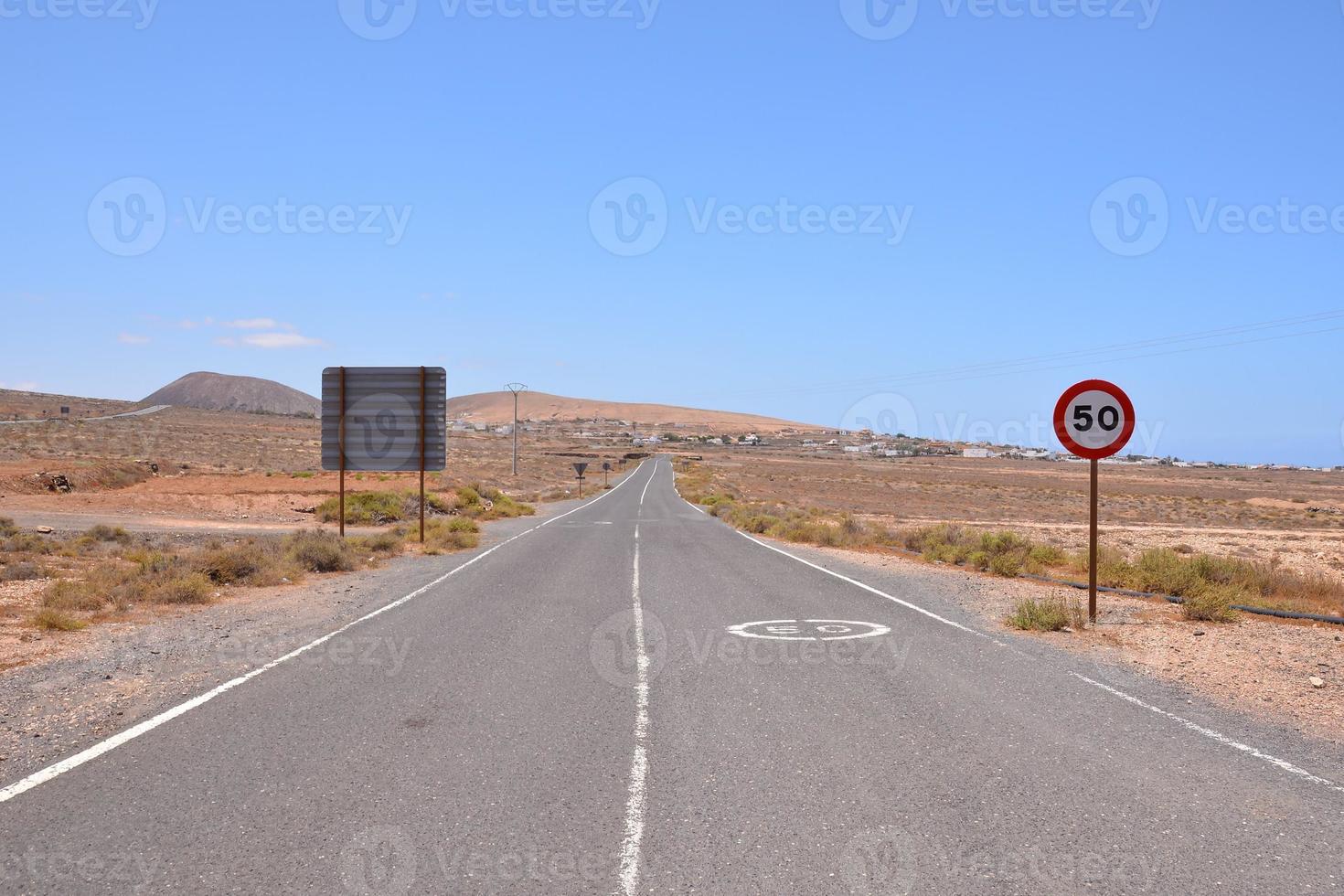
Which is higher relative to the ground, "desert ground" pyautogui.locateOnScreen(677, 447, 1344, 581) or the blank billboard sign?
the blank billboard sign

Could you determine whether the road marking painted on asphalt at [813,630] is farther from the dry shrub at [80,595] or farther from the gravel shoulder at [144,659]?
the dry shrub at [80,595]

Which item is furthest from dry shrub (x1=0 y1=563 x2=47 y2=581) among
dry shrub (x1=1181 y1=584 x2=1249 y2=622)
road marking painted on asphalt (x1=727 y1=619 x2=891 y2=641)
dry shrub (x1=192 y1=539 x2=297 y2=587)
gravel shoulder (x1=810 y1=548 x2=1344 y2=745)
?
dry shrub (x1=1181 y1=584 x2=1249 y2=622)

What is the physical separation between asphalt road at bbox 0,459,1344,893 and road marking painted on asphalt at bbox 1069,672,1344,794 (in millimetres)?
31

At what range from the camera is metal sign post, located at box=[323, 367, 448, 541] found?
81.7ft

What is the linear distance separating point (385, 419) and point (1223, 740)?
22149 millimetres

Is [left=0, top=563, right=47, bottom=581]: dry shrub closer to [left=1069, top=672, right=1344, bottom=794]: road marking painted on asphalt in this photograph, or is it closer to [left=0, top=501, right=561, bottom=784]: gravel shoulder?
[left=0, top=501, right=561, bottom=784]: gravel shoulder

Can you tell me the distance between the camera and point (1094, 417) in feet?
37.8

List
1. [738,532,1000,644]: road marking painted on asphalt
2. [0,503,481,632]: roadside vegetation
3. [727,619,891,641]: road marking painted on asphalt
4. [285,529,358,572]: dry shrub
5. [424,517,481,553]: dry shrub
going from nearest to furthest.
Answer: [727,619,891,641]: road marking painted on asphalt < [738,532,1000,644]: road marking painted on asphalt < [0,503,481,632]: roadside vegetation < [285,529,358,572]: dry shrub < [424,517,481,553]: dry shrub

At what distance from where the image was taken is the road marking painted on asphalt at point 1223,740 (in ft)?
19.0

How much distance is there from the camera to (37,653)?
9844 mm

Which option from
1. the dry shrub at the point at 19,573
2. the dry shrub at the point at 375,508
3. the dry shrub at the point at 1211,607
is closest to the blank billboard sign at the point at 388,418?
the dry shrub at the point at 19,573

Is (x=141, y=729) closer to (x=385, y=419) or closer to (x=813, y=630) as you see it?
(x=813, y=630)

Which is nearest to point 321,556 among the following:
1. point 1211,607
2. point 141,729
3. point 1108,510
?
point 141,729

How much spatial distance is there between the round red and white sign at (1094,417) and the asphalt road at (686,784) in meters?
2.87
